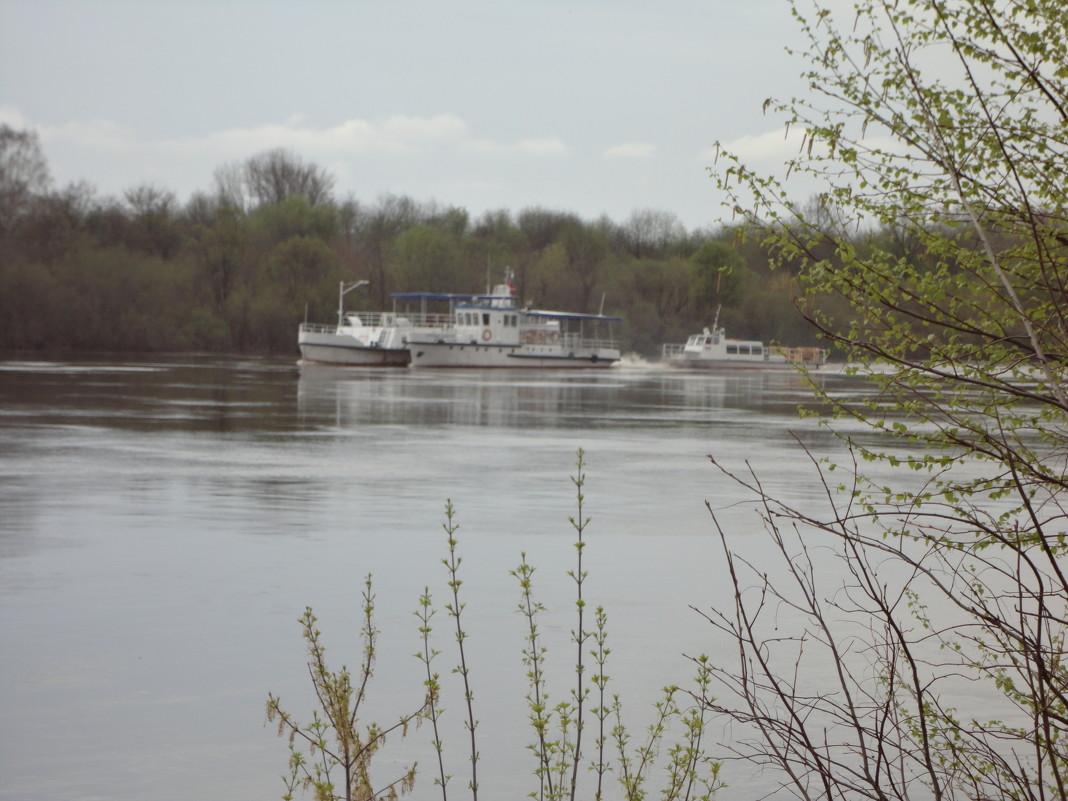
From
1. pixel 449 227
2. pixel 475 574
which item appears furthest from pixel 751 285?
pixel 475 574

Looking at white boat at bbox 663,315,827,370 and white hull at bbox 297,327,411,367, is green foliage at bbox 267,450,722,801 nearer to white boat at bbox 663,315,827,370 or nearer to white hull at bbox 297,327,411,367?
white hull at bbox 297,327,411,367

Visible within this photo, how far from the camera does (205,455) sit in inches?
770

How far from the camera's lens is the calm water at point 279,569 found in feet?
21.7

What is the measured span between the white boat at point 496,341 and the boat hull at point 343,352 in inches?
93.0

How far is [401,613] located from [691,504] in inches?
266

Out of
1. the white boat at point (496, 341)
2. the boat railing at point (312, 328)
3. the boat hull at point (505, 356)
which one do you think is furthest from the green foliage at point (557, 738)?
the white boat at point (496, 341)

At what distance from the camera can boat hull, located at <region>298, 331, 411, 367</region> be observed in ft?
221

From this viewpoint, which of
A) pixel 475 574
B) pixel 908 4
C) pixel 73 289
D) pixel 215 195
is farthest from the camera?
pixel 215 195

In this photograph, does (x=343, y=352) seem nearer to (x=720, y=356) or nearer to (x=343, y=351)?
(x=343, y=351)

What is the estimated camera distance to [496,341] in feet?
247

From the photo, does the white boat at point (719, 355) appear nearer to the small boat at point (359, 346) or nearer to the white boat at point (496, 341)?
the white boat at point (496, 341)

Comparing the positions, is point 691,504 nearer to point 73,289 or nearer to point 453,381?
point 453,381

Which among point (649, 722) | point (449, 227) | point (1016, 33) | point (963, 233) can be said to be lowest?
point (649, 722)

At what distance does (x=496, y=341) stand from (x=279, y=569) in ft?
213
